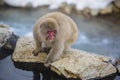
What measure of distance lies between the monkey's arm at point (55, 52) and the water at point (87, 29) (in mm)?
1461

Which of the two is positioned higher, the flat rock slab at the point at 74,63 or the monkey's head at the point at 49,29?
the monkey's head at the point at 49,29

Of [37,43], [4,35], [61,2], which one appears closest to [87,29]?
[61,2]

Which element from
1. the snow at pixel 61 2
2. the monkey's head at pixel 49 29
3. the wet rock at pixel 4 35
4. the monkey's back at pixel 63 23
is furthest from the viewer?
the snow at pixel 61 2

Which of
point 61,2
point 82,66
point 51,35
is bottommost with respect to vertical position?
point 82,66

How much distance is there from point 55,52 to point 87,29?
2261mm

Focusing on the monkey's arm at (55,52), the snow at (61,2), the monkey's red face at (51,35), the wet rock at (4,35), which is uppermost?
the snow at (61,2)

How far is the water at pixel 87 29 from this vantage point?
5043mm

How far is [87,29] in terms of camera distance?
221 inches

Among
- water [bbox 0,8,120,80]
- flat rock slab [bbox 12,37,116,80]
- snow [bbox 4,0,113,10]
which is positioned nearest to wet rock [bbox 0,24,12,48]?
flat rock slab [bbox 12,37,116,80]

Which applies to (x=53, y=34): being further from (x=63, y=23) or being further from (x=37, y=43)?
(x=37, y=43)

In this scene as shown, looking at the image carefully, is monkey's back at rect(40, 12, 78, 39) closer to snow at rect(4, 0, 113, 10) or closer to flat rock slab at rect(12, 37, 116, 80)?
flat rock slab at rect(12, 37, 116, 80)

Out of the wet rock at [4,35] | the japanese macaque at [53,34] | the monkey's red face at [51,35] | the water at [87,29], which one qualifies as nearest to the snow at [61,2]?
the water at [87,29]

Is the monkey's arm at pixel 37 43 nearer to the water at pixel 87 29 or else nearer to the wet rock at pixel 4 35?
the wet rock at pixel 4 35

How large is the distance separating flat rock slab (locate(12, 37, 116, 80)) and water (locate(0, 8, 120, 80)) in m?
1.22
